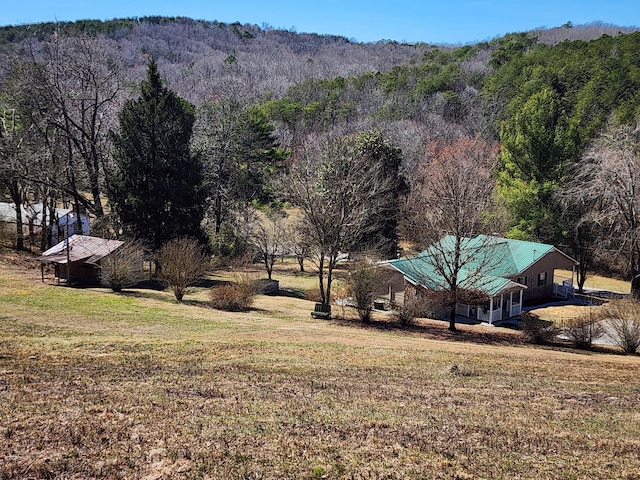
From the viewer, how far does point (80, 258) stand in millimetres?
25594

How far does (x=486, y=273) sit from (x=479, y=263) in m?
3.25

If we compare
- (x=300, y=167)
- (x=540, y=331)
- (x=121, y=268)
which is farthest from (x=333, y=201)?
(x=540, y=331)

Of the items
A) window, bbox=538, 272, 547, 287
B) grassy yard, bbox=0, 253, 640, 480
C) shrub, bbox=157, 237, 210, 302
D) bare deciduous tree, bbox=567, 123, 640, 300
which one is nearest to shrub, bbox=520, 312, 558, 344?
grassy yard, bbox=0, 253, 640, 480

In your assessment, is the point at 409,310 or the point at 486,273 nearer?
the point at 409,310

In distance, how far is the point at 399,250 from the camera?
135 ft

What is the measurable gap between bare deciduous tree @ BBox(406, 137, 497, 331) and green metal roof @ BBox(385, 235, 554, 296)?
7 cm

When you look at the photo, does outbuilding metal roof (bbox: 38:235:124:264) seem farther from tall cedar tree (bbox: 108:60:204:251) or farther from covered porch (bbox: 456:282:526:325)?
covered porch (bbox: 456:282:526:325)

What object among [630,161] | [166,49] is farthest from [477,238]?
[166,49]

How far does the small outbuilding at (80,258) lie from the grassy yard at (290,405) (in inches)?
301

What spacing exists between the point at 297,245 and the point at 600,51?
48.8 m

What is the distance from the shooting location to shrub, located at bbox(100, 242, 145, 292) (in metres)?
24.5

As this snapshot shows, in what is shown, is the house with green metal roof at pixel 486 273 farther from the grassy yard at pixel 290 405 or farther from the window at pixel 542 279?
the grassy yard at pixel 290 405

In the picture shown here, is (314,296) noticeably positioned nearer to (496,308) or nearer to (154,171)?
(496,308)

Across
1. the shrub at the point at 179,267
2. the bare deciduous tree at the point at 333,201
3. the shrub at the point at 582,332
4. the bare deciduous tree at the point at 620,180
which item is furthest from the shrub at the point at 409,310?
the bare deciduous tree at the point at 620,180
